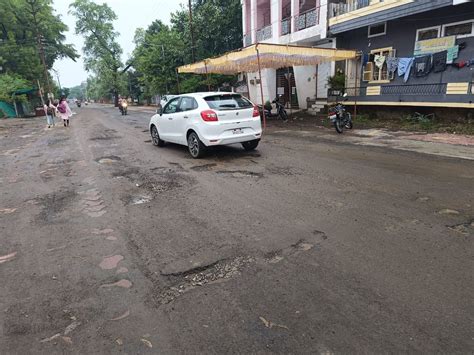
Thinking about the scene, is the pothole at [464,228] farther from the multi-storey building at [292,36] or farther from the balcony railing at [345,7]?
the multi-storey building at [292,36]

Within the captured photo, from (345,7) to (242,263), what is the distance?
17.0m

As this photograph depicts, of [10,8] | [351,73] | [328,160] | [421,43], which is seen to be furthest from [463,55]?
[10,8]

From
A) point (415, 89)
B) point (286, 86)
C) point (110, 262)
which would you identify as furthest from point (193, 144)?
point (286, 86)

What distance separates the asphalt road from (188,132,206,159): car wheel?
66.2 inches

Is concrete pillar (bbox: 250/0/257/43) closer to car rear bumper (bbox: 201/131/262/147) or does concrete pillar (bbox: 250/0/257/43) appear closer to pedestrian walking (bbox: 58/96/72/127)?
pedestrian walking (bbox: 58/96/72/127)

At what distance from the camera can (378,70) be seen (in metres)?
15.6

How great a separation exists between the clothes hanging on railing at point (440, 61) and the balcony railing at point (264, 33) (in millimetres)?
11989

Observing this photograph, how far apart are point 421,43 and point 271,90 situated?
1235 cm

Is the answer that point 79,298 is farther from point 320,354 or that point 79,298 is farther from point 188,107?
point 188,107

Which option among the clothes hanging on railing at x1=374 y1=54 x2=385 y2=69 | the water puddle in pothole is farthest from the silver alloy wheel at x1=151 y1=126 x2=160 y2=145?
the clothes hanging on railing at x1=374 y1=54 x2=385 y2=69

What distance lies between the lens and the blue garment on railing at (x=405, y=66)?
13671 mm

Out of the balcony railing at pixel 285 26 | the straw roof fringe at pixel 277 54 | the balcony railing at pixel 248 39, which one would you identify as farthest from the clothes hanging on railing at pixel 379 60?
the balcony railing at pixel 248 39

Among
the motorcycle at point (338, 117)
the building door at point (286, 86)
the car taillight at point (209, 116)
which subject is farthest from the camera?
the building door at point (286, 86)

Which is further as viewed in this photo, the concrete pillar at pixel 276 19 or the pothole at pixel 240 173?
the concrete pillar at pixel 276 19
